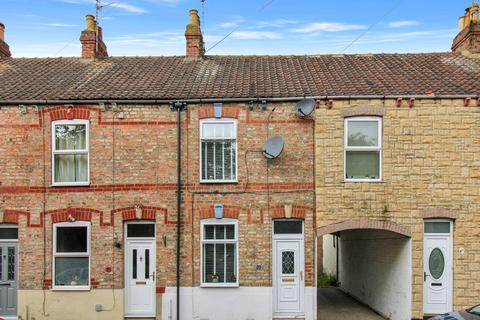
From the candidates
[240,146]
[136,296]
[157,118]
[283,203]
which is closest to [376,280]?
[283,203]

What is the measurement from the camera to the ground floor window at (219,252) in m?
13.3

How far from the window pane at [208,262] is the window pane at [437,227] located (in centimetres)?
599

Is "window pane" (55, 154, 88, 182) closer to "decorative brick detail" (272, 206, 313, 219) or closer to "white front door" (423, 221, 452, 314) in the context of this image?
"decorative brick detail" (272, 206, 313, 219)

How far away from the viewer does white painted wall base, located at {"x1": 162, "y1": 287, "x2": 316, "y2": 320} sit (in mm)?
12938

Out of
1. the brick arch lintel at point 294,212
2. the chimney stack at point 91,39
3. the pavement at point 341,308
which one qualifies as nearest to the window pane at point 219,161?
the brick arch lintel at point 294,212

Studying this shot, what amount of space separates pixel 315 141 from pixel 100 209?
6.32 m

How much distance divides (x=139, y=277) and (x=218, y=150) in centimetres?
421

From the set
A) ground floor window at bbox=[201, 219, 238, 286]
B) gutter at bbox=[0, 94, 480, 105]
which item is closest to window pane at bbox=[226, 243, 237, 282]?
ground floor window at bbox=[201, 219, 238, 286]

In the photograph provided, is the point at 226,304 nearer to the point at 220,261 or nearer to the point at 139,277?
the point at 220,261

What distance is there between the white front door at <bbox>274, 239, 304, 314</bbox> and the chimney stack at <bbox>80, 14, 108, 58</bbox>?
9636 millimetres

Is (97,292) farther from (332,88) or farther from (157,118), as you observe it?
(332,88)

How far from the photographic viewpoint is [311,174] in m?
13.3

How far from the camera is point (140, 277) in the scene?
13375 mm

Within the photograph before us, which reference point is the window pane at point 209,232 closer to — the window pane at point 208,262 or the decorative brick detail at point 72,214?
the window pane at point 208,262
